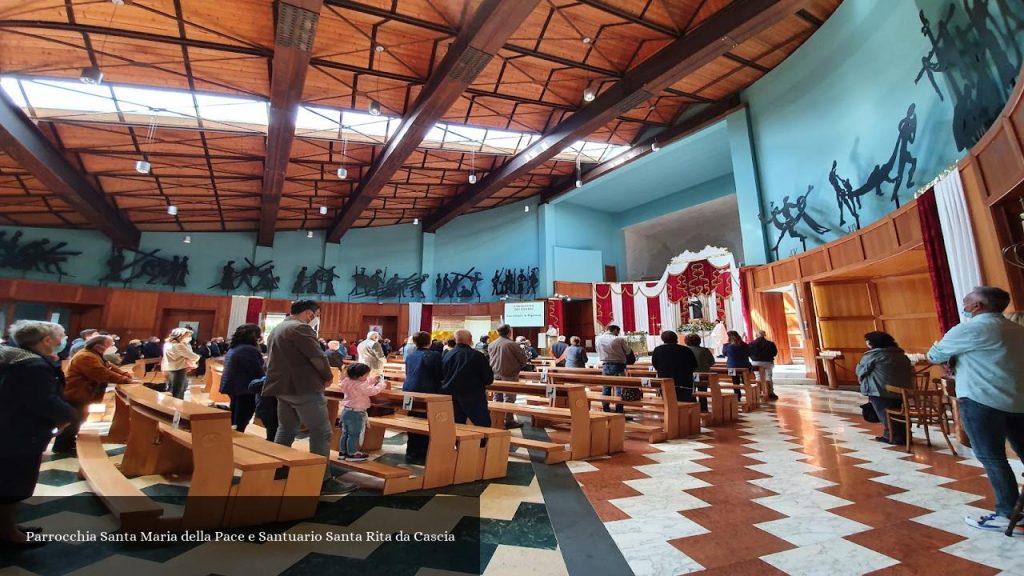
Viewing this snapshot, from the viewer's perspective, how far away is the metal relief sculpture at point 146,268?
1112 centimetres

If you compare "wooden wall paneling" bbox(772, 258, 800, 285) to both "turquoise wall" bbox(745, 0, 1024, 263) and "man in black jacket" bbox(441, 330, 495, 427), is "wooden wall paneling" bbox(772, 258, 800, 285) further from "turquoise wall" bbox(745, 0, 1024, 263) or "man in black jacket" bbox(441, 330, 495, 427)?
"man in black jacket" bbox(441, 330, 495, 427)

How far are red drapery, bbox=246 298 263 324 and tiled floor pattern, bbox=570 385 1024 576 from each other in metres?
12.9

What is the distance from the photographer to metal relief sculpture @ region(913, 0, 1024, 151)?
12.1 feet

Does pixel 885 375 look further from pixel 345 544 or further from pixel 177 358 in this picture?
pixel 177 358

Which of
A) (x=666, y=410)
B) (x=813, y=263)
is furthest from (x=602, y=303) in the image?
(x=666, y=410)

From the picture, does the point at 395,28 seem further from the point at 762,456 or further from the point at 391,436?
the point at 762,456

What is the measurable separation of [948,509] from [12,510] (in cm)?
432

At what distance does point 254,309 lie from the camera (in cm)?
1268

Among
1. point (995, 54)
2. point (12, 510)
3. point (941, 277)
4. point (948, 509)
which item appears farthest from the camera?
point (941, 277)

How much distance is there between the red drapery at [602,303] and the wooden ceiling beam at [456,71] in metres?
8.04

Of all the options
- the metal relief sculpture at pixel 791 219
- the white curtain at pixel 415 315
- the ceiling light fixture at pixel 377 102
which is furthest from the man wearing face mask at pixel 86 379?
the white curtain at pixel 415 315

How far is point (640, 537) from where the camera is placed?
181 cm

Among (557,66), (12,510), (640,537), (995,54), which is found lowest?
(640,537)

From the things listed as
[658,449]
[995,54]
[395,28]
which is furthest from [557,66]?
[658,449]
